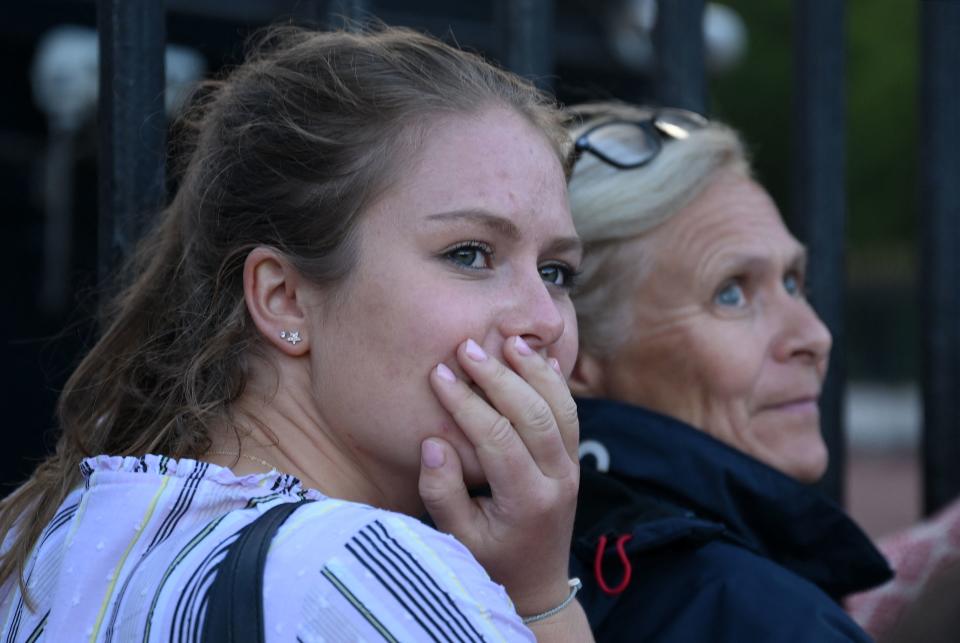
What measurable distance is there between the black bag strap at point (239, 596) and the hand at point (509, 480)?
40cm

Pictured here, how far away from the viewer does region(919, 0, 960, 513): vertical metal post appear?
9.49 ft

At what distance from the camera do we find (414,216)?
1918 mm

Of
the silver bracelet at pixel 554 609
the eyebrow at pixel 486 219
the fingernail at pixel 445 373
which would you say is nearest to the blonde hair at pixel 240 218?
the eyebrow at pixel 486 219

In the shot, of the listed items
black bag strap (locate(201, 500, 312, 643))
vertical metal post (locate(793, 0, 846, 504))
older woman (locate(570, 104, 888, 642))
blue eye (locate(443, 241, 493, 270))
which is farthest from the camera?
vertical metal post (locate(793, 0, 846, 504))

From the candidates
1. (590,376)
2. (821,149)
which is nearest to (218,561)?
(590,376)

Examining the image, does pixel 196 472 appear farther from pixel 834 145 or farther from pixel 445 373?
pixel 834 145

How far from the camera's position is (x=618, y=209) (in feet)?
9.50

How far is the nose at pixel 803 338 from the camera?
115 inches

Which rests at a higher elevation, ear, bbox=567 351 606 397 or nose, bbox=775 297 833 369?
nose, bbox=775 297 833 369

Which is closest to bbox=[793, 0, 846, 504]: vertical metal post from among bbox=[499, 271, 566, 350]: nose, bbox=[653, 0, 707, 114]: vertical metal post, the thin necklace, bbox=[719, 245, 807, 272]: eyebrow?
bbox=[719, 245, 807, 272]: eyebrow

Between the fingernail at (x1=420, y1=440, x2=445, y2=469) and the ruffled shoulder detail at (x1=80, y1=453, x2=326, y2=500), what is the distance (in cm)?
18

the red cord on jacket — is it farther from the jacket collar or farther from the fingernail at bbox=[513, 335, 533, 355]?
the fingernail at bbox=[513, 335, 533, 355]

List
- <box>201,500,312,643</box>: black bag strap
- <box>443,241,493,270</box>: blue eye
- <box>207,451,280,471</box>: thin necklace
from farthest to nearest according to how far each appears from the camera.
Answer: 1. <box>443,241,493,270</box>: blue eye
2. <box>207,451,280,471</box>: thin necklace
3. <box>201,500,312,643</box>: black bag strap

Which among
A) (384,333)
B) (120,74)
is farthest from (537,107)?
(120,74)
